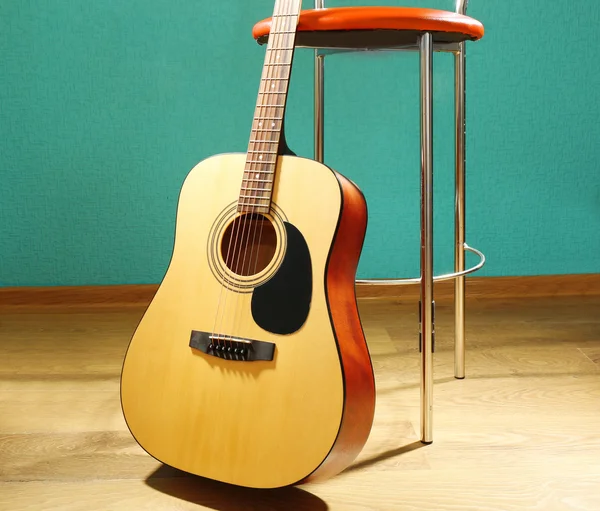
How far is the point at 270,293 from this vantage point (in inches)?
37.9

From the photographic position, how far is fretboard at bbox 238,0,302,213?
100cm

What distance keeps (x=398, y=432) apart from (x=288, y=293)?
0.38m

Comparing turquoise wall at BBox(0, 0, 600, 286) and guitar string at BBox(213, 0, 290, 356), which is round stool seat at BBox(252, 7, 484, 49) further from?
turquoise wall at BBox(0, 0, 600, 286)

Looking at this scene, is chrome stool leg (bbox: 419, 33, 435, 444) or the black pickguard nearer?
→ the black pickguard

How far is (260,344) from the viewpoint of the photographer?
0.95m

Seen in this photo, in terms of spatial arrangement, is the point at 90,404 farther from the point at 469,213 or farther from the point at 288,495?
the point at 469,213

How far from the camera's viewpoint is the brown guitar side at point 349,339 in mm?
918

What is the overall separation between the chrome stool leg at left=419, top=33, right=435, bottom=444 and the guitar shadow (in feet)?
0.84

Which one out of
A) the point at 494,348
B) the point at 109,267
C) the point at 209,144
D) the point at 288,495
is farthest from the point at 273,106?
the point at 109,267

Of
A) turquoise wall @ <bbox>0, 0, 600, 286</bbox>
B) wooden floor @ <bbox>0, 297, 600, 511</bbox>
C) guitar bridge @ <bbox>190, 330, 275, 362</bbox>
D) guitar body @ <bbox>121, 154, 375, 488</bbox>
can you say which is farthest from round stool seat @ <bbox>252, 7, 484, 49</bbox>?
turquoise wall @ <bbox>0, 0, 600, 286</bbox>

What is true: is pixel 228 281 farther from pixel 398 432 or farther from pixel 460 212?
pixel 460 212

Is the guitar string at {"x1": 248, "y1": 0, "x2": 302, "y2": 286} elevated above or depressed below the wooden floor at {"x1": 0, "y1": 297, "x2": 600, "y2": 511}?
above

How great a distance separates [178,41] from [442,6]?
2.27ft

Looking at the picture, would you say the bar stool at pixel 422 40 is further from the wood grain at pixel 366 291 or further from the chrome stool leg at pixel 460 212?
the wood grain at pixel 366 291
